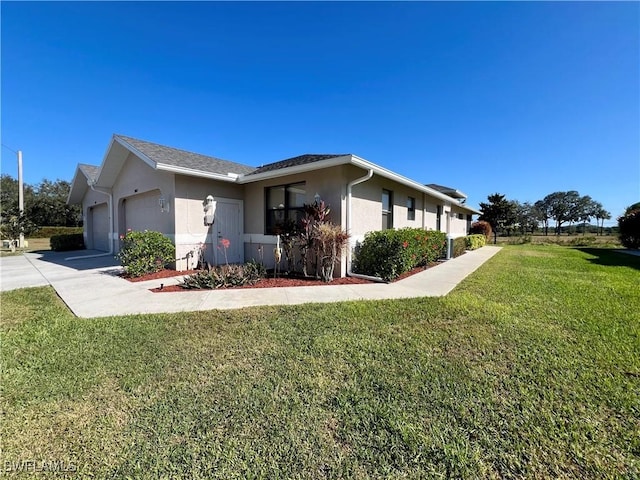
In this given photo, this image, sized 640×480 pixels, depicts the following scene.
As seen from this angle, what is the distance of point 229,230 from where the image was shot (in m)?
9.95

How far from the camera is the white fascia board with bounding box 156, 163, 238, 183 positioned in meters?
7.96

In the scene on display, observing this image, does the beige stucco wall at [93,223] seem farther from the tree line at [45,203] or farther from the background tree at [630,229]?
the background tree at [630,229]

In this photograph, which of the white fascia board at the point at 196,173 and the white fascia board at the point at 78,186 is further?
the white fascia board at the point at 78,186

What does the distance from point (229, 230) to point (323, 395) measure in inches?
332

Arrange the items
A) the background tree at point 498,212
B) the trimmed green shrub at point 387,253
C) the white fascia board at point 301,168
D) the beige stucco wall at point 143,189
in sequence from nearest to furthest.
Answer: the white fascia board at point 301,168 < the trimmed green shrub at point 387,253 < the beige stucco wall at point 143,189 < the background tree at point 498,212

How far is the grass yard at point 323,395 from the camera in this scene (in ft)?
6.05

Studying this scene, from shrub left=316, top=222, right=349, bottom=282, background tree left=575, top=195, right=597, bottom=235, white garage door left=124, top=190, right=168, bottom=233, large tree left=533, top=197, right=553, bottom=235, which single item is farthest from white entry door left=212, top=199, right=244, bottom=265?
background tree left=575, top=195, right=597, bottom=235

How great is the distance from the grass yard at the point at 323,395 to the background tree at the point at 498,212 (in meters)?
30.1

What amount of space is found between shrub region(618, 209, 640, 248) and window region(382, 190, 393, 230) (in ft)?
62.2

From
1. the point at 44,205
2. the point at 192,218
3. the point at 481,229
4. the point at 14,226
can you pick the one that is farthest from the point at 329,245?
the point at 44,205

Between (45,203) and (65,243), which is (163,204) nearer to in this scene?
(65,243)

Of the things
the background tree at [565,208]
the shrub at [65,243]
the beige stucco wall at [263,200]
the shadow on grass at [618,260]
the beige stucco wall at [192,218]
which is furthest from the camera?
the background tree at [565,208]

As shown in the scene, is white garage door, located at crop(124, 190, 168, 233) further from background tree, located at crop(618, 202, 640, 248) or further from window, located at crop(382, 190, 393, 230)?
background tree, located at crop(618, 202, 640, 248)

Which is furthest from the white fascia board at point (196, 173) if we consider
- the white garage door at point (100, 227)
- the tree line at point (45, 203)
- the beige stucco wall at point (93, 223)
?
the tree line at point (45, 203)
